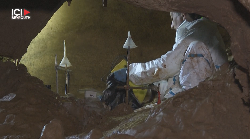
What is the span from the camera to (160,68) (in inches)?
121

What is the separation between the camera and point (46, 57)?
6371 mm

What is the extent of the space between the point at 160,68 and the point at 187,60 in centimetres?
40

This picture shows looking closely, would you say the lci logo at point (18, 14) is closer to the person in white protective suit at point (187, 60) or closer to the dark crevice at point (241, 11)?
the person in white protective suit at point (187, 60)

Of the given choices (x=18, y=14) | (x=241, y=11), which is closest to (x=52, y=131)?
(x=241, y=11)

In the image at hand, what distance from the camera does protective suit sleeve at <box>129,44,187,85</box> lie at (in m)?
2.98

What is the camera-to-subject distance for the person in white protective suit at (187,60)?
268 cm

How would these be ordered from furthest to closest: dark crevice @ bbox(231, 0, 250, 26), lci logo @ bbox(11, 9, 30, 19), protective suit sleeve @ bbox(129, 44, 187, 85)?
protective suit sleeve @ bbox(129, 44, 187, 85), lci logo @ bbox(11, 9, 30, 19), dark crevice @ bbox(231, 0, 250, 26)

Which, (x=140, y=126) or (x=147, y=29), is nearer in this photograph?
(x=140, y=126)

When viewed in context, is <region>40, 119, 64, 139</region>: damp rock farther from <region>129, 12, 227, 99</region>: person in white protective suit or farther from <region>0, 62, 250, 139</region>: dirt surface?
<region>129, 12, 227, 99</region>: person in white protective suit

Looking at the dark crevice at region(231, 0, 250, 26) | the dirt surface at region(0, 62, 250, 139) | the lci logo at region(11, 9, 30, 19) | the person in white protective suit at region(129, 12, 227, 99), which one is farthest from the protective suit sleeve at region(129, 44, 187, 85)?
the dark crevice at region(231, 0, 250, 26)

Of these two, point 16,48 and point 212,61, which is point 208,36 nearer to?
point 212,61

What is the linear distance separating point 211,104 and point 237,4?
0.51 meters

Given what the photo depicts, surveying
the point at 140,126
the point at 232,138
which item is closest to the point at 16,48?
the point at 140,126

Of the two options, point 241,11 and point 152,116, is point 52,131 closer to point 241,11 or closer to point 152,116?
point 152,116
